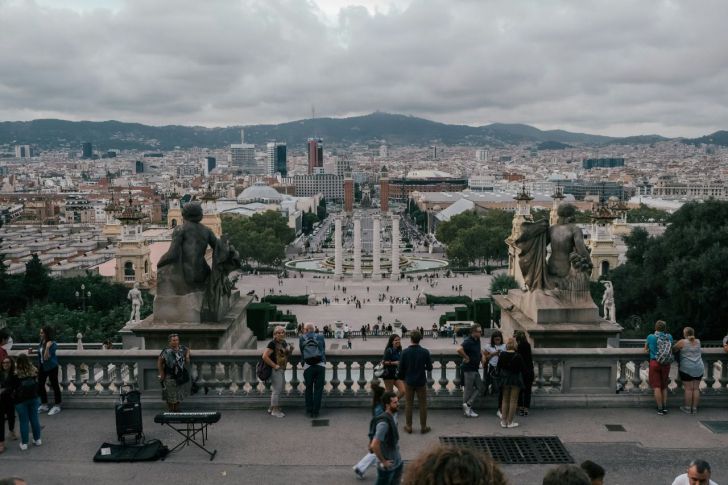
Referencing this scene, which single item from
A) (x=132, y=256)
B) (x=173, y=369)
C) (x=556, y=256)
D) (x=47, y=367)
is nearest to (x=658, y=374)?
(x=556, y=256)

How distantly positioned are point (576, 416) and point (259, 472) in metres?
4.57

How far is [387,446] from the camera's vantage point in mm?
7445

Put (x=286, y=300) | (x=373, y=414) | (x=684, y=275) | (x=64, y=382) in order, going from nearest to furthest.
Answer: (x=373, y=414), (x=64, y=382), (x=684, y=275), (x=286, y=300)

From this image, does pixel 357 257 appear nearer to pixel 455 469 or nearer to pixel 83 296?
pixel 83 296

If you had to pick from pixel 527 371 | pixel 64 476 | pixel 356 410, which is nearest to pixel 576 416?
pixel 527 371

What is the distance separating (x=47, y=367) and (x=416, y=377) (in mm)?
5267

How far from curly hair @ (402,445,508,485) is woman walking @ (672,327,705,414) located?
7.23 m

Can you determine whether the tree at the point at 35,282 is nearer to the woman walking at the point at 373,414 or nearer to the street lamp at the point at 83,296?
the street lamp at the point at 83,296

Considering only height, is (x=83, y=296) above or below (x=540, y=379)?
below

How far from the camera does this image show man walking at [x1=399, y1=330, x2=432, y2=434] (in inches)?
374

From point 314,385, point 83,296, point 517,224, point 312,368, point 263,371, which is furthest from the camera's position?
point 517,224

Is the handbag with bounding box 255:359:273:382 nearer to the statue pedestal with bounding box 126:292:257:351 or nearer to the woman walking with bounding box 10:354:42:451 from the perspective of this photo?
the statue pedestal with bounding box 126:292:257:351

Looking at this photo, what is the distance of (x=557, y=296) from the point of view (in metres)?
10.7

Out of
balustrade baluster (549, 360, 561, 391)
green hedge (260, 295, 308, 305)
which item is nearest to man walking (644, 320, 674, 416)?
balustrade baluster (549, 360, 561, 391)
